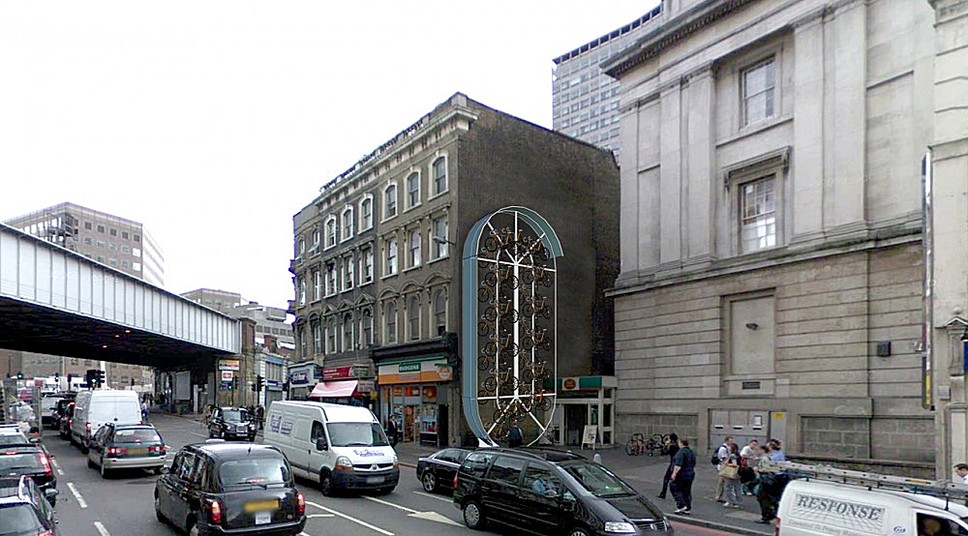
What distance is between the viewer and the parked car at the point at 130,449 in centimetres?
2209

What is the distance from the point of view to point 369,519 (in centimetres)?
1590

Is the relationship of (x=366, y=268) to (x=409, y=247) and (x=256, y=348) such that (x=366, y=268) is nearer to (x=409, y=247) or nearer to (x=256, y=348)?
(x=409, y=247)

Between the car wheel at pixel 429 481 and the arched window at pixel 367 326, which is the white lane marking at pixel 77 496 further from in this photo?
the arched window at pixel 367 326

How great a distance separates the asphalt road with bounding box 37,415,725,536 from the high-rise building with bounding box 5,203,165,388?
123m

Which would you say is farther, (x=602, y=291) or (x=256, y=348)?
Answer: (x=256, y=348)

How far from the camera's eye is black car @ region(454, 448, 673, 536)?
472 inches

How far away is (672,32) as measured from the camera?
3055cm

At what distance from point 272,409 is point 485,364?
11877 millimetres

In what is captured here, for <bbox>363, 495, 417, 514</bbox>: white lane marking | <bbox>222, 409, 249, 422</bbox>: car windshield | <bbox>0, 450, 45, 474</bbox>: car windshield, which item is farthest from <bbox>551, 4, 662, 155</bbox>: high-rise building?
<bbox>0, 450, 45, 474</bbox>: car windshield

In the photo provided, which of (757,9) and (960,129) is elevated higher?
(757,9)

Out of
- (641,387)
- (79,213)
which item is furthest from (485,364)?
(79,213)

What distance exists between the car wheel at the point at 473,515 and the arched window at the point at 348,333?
30528 mm

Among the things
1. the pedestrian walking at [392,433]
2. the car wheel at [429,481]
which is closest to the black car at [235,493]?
the car wheel at [429,481]

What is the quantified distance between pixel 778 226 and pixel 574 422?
43.3 ft
